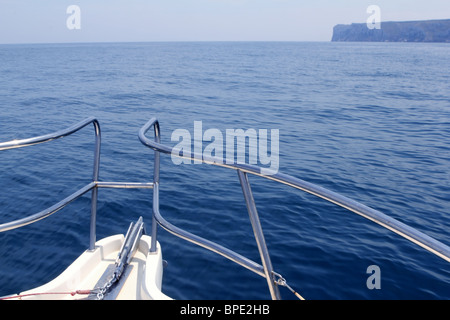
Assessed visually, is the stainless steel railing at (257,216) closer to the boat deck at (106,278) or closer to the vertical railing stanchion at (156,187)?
the vertical railing stanchion at (156,187)

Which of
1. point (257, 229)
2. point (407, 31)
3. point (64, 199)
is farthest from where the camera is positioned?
point (407, 31)

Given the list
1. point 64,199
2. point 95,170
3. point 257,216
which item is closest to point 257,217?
point 257,216

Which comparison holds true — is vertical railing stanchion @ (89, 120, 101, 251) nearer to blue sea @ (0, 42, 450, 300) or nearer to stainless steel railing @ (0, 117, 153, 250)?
stainless steel railing @ (0, 117, 153, 250)

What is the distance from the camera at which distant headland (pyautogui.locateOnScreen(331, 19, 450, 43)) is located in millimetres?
166750

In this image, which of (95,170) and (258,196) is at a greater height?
(95,170)

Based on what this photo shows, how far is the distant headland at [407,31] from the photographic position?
16675 centimetres

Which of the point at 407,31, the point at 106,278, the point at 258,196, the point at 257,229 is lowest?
the point at 258,196

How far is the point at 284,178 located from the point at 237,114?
14.9 meters

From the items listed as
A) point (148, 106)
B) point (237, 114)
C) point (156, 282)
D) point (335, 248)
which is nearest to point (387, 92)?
point (237, 114)

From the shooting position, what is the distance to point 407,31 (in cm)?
17462

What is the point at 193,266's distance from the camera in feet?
16.4

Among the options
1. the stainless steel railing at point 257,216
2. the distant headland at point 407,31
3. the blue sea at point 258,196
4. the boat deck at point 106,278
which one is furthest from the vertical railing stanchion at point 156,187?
the distant headland at point 407,31

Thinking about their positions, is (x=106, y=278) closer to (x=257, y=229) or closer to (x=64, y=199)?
(x=64, y=199)
